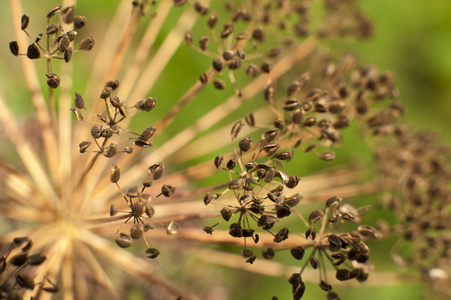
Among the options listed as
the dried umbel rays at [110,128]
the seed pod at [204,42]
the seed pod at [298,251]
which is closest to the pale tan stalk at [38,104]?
the dried umbel rays at [110,128]

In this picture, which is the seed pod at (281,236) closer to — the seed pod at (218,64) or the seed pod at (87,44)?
the seed pod at (218,64)

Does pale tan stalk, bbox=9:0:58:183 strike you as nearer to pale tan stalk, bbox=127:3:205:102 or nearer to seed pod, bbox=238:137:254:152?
pale tan stalk, bbox=127:3:205:102

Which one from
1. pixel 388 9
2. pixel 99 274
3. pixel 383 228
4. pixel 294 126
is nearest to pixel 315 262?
pixel 294 126

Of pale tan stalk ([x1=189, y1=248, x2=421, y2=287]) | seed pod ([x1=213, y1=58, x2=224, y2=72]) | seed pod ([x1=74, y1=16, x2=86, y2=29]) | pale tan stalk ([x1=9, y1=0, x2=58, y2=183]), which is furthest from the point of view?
pale tan stalk ([x1=189, y1=248, x2=421, y2=287])

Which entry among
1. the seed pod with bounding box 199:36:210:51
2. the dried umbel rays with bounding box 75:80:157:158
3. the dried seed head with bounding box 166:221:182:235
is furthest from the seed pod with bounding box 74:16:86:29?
the dried seed head with bounding box 166:221:182:235

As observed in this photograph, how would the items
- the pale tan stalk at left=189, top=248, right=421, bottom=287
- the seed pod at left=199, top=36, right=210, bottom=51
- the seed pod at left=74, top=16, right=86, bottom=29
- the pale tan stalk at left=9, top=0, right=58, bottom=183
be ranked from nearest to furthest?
the seed pod at left=74, top=16, right=86, bottom=29 → the seed pod at left=199, top=36, right=210, bottom=51 → the pale tan stalk at left=9, top=0, right=58, bottom=183 → the pale tan stalk at left=189, top=248, right=421, bottom=287

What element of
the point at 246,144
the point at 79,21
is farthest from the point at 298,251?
the point at 79,21

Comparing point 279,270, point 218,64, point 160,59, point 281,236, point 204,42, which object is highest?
point 160,59

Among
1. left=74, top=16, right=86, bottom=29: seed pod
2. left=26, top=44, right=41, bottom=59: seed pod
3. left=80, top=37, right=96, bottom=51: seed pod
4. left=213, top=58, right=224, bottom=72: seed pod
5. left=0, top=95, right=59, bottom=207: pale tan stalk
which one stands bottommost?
left=0, top=95, right=59, bottom=207: pale tan stalk

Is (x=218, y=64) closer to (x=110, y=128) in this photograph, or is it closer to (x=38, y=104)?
(x=110, y=128)
